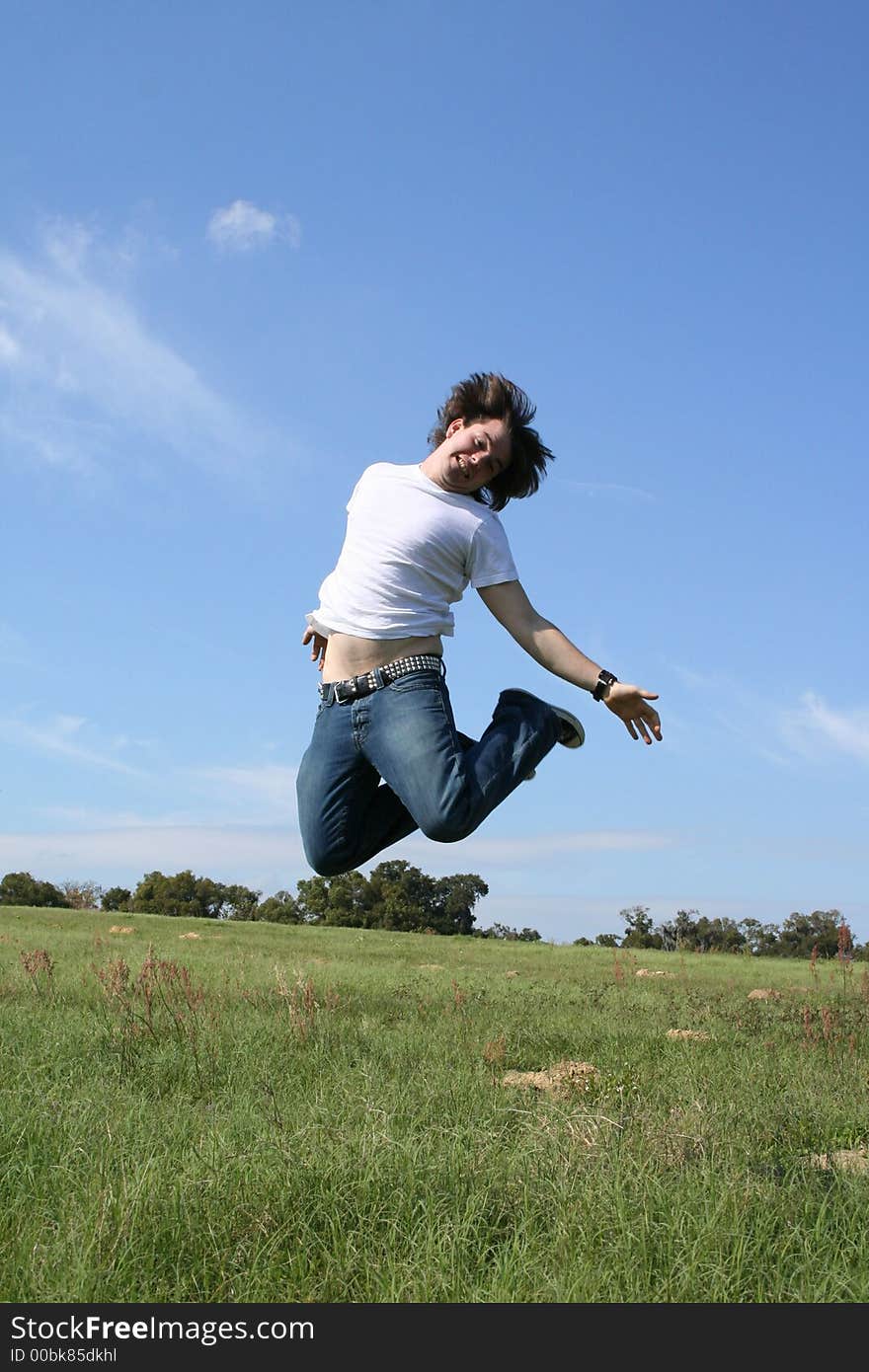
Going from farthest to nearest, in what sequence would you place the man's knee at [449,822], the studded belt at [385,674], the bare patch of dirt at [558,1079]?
the bare patch of dirt at [558,1079] → the studded belt at [385,674] → the man's knee at [449,822]

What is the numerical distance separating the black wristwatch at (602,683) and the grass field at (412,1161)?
1.93 meters

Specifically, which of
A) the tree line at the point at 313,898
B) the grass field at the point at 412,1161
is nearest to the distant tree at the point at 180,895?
the tree line at the point at 313,898

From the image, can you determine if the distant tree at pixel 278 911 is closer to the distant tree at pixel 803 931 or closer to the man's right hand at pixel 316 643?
the distant tree at pixel 803 931

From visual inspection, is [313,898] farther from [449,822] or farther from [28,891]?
[449,822]

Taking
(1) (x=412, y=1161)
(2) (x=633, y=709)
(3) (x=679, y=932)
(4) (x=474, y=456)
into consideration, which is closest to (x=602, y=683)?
(2) (x=633, y=709)

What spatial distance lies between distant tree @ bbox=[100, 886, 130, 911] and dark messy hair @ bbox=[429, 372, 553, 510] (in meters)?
37.9

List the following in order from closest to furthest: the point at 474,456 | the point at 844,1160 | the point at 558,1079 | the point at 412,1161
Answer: the point at 412,1161
the point at 844,1160
the point at 474,456
the point at 558,1079

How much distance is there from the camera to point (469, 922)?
137 feet

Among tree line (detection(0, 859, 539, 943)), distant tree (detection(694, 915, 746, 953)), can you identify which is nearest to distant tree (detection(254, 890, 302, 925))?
tree line (detection(0, 859, 539, 943))

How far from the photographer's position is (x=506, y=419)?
5.77m

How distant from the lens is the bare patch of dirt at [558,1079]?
6246 mm

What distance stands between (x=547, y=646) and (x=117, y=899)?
39751mm
